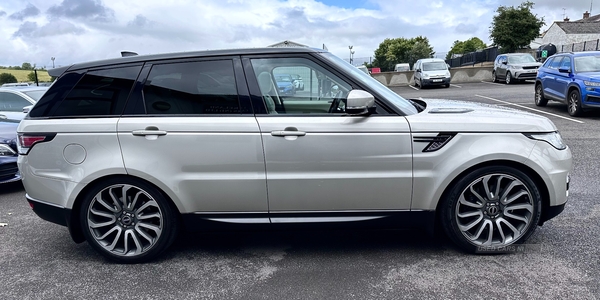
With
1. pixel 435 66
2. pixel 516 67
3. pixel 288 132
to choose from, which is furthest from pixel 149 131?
pixel 516 67

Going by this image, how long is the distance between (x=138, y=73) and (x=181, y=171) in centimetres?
88

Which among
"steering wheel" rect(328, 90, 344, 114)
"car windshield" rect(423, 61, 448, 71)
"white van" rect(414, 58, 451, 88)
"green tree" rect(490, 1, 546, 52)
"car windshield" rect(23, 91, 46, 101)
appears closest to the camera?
"steering wheel" rect(328, 90, 344, 114)

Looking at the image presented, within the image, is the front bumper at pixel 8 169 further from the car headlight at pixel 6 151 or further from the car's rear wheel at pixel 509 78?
the car's rear wheel at pixel 509 78

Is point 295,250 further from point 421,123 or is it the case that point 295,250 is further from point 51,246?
point 51,246

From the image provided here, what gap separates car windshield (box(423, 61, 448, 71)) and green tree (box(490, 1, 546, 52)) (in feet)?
67.6

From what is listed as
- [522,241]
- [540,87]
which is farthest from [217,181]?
[540,87]

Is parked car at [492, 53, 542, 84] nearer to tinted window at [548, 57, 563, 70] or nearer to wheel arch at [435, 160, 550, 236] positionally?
tinted window at [548, 57, 563, 70]

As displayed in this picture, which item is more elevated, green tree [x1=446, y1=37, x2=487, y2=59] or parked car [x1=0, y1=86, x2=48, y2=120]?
green tree [x1=446, y1=37, x2=487, y2=59]

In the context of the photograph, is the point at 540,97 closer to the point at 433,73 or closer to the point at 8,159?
the point at 433,73

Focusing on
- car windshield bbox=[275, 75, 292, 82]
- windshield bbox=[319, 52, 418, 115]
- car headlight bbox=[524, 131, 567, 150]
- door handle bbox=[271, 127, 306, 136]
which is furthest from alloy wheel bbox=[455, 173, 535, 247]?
car windshield bbox=[275, 75, 292, 82]

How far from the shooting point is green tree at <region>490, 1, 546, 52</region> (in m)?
40.3

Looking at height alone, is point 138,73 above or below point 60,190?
above

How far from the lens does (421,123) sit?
3.36 meters

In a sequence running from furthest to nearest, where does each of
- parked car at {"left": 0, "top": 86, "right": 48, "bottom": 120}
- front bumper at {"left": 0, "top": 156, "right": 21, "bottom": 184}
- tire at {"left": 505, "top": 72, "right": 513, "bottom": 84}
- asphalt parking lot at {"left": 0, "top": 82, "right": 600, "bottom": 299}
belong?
1. tire at {"left": 505, "top": 72, "right": 513, "bottom": 84}
2. parked car at {"left": 0, "top": 86, "right": 48, "bottom": 120}
3. front bumper at {"left": 0, "top": 156, "right": 21, "bottom": 184}
4. asphalt parking lot at {"left": 0, "top": 82, "right": 600, "bottom": 299}
